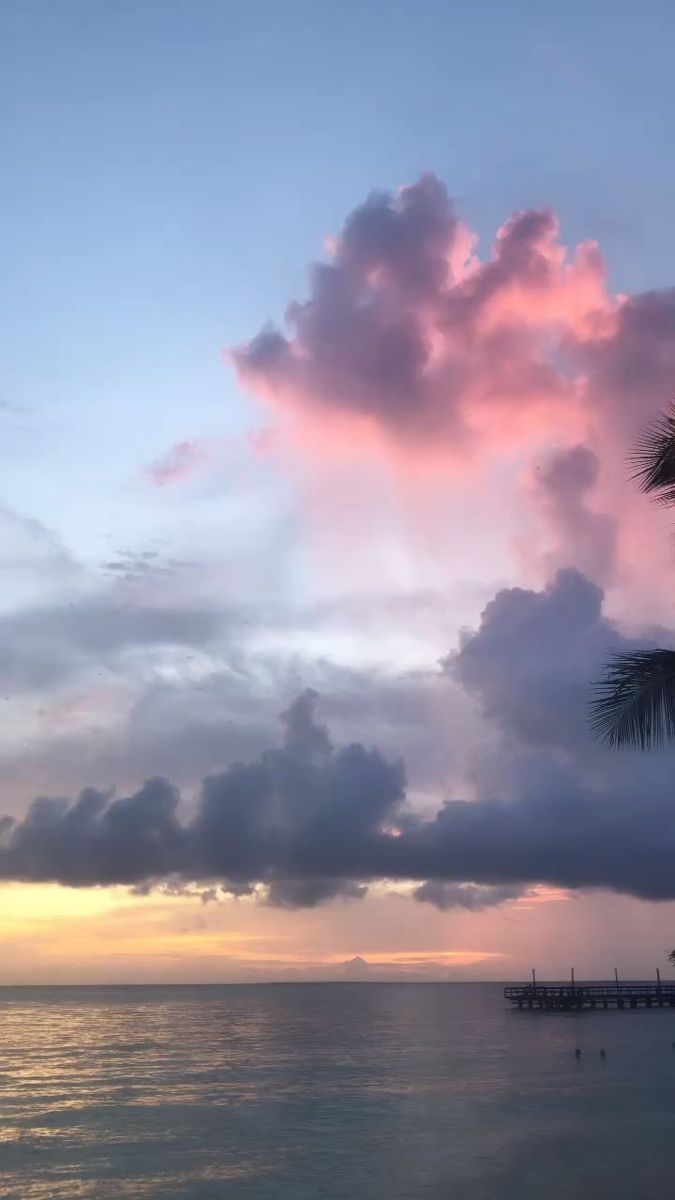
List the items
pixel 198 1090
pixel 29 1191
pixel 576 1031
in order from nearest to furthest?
pixel 29 1191 < pixel 198 1090 < pixel 576 1031

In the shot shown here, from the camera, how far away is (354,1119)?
36719 mm

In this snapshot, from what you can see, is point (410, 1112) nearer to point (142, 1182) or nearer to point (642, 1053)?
point (142, 1182)

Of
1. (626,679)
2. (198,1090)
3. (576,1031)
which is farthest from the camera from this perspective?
(576,1031)

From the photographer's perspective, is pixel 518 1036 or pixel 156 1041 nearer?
pixel 518 1036

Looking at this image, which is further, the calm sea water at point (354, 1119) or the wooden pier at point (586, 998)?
the wooden pier at point (586, 998)

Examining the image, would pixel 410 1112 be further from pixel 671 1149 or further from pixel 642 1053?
pixel 642 1053

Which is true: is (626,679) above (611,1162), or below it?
above

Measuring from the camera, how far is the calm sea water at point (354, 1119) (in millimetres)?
26891

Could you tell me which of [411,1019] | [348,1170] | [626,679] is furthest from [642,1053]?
[411,1019]

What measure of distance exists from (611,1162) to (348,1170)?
7504 mm

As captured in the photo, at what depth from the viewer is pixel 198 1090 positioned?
153 ft

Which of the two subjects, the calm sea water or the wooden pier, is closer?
the calm sea water

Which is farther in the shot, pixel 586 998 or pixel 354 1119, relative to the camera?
pixel 586 998

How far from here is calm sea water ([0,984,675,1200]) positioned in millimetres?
26891
